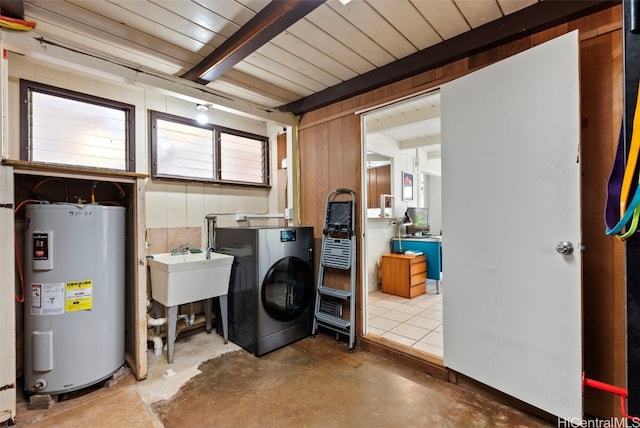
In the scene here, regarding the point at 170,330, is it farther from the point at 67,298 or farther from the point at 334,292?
the point at 334,292

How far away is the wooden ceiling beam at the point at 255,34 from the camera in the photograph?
157 cm

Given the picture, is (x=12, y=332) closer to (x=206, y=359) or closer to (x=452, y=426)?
(x=206, y=359)

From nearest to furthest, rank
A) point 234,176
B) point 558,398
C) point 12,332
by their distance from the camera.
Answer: point 558,398 < point 12,332 < point 234,176

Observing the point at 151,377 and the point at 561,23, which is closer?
the point at 561,23

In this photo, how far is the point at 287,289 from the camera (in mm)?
2684

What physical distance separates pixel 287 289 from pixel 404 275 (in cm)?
213

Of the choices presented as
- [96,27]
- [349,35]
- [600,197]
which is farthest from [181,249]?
[600,197]

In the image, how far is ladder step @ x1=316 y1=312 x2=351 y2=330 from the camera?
2565 millimetres

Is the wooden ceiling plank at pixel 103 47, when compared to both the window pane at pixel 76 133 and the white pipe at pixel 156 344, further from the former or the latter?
the white pipe at pixel 156 344

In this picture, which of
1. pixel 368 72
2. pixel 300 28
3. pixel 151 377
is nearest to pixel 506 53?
pixel 368 72

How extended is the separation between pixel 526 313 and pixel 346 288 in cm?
143

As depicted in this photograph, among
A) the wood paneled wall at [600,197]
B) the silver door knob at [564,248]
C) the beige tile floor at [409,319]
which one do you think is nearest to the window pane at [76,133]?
the beige tile floor at [409,319]

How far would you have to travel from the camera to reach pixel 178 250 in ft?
9.16

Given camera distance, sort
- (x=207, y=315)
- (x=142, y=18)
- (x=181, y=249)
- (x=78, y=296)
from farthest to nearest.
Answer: (x=207, y=315) < (x=181, y=249) < (x=78, y=296) < (x=142, y=18)
